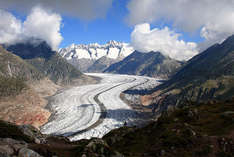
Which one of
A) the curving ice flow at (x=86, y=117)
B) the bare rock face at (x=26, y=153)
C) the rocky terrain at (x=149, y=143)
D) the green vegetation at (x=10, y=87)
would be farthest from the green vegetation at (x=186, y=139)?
the green vegetation at (x=10, y=87)

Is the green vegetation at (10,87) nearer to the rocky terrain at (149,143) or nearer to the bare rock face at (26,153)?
the rocky terrain at (149,143)

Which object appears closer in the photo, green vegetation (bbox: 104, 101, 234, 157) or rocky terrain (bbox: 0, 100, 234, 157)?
rocky terrain (bbox: 0, 100, 234, 157)

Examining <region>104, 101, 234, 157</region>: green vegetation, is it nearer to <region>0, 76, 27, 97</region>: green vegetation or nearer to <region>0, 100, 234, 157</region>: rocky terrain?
<region>0, 100, 234, 157</region>: rocky terrain

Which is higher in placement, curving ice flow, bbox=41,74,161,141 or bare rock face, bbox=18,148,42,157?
bare rock face, bbox=18,148,42,157

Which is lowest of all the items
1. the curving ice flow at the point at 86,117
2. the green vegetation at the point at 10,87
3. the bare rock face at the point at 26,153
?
the curving ice flow at the point at 86,117

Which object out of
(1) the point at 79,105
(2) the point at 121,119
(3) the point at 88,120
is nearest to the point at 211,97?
(2) the point at 121,119

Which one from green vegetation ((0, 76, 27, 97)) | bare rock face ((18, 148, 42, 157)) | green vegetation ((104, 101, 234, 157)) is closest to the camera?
bare rock face ((18, 148, 42, 157))

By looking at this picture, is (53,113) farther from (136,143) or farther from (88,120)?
(136,143)

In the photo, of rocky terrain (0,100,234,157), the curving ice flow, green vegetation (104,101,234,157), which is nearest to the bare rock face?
rocky terrain (0,100,234,157)

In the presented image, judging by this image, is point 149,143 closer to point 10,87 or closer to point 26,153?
point 26,153

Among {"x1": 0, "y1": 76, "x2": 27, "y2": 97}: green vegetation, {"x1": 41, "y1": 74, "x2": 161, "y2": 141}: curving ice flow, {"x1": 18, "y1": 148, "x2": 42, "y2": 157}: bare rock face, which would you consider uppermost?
{"x1": 0, "y1": 76, "x2": 27, "y2": 97}: green vegetation

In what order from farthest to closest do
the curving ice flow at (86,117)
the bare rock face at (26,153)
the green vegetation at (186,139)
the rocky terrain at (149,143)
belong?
the curving ice flow at (86,117) → the green vegetation at (186,139) → the rocky terrain at (149,143) → the bare rock face at (26,153)
